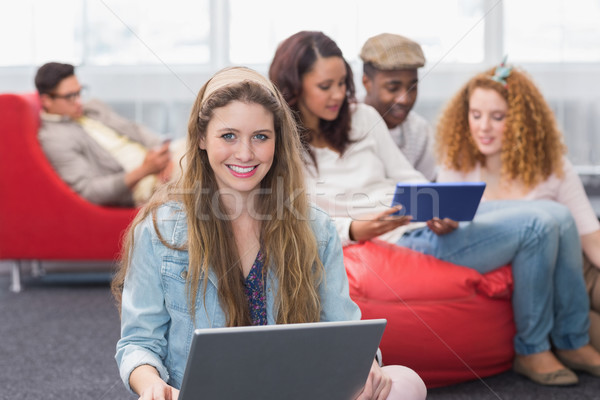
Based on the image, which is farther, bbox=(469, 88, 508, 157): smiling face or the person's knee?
bbox=(469, 88, 508, 157): smiling face

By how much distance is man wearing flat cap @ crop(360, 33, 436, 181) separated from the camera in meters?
2.05

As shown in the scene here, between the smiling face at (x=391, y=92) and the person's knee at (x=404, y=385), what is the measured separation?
1.02 m

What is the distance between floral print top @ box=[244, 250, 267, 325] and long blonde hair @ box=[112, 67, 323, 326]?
0.05 ft

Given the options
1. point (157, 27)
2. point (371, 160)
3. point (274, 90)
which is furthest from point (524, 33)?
point (274, 90)

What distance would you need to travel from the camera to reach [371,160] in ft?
6.17

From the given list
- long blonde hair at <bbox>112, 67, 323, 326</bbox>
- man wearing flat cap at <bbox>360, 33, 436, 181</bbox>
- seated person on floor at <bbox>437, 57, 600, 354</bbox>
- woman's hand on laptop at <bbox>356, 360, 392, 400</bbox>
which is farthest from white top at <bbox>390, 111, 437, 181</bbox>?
woman's hand on laptop at <bbox>356, 360, 392, 400</bbox>

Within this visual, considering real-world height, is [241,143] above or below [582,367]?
above

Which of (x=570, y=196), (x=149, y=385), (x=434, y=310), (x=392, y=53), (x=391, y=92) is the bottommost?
(x=434, y=310)

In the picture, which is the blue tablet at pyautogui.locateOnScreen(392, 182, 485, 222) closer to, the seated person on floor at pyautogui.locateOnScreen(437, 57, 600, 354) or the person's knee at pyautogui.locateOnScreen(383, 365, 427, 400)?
the seated person on floor at pyautogui.locateOnScreen(437, 57, 600, 354)

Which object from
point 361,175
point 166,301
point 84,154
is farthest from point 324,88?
point 84,154

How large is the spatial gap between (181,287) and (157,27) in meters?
3.43

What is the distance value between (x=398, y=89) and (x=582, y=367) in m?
0.89

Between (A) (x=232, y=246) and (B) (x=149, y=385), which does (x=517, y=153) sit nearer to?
(A) (x=232, y=246)

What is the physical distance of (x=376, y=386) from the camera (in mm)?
1069
